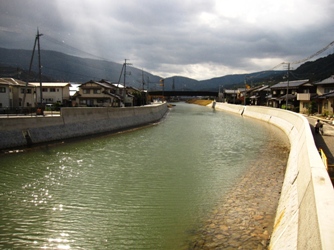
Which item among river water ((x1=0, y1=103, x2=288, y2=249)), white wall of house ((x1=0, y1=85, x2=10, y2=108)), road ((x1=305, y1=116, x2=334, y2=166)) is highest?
white wall of house ((x1=0, y1=85, x2=10, y2=108))

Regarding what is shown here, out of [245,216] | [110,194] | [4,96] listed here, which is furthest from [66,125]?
[245,216]

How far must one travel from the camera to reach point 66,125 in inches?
1046

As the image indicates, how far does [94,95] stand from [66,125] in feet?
115

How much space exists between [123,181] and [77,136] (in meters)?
15.7

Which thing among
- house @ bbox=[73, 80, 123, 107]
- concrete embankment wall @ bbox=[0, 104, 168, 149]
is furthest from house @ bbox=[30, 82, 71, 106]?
concrete embankment wall @ bbox=[0, 104, 168, 149]

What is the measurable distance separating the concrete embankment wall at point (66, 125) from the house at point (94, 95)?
2081 centimetres

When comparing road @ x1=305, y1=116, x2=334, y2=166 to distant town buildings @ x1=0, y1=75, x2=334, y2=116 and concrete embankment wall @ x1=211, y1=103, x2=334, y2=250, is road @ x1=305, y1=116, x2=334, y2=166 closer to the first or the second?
concrete embankment wall @ x1=211, y1=103, x2=334, y2=250

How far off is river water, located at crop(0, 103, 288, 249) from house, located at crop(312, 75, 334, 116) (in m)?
24.4

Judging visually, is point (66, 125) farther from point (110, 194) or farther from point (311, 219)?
point (311, 219)

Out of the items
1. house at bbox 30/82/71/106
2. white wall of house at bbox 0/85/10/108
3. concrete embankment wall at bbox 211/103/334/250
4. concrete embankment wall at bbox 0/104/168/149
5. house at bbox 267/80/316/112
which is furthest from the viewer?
house at bbox 30/82/71/106

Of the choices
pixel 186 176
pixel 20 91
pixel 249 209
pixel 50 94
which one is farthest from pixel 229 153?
pixel 50 94

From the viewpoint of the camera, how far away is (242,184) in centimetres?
1286

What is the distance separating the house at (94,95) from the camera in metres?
59.9

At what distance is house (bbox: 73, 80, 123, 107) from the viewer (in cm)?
5988
